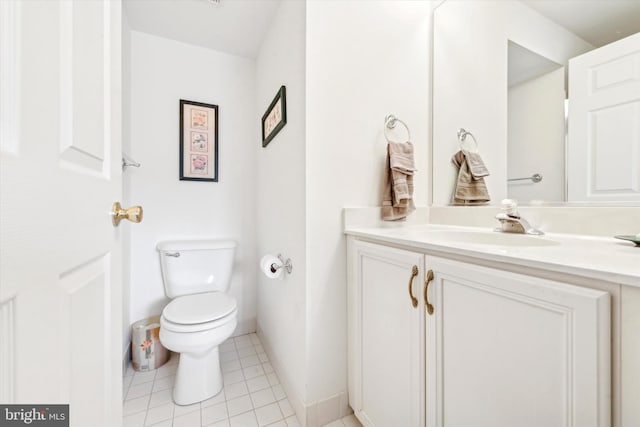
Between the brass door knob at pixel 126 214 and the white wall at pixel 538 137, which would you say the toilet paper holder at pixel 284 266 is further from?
the white wall at pixel 538 137

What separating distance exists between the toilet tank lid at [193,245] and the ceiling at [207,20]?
4.70ft

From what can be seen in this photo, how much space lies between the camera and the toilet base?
1.27m

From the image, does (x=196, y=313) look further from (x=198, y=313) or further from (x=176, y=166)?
(x=176, y=166)

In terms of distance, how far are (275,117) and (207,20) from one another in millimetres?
829

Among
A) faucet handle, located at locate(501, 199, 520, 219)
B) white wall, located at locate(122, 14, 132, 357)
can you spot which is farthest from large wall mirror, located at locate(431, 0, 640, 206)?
white wall, located at locate(122, 14, 132, 357)

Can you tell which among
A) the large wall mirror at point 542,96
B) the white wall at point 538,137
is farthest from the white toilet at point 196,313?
the white wall at point 538,137

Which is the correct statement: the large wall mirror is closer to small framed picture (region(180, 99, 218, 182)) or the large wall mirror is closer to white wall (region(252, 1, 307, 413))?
white wall (region(252, 1, 307, 413))

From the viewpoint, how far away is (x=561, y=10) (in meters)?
1.03

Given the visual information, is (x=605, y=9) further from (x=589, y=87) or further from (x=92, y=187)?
(x=92, y=187)

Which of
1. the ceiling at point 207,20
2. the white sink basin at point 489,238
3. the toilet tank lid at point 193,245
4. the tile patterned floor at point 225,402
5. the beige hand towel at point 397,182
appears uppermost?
the ceiling at point 207,20

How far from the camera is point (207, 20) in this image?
1.62 meters

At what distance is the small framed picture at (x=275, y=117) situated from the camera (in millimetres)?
1314

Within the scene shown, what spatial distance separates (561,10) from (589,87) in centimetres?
38

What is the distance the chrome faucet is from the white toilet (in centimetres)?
138
